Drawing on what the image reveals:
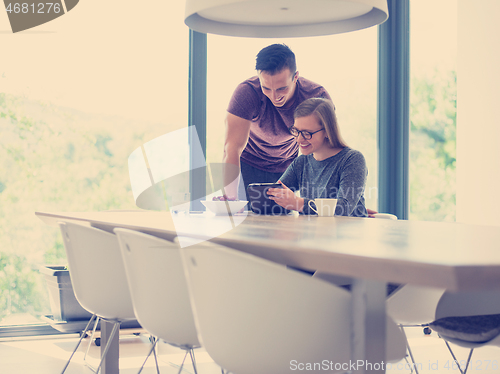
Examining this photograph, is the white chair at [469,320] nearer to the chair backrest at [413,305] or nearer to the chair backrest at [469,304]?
the chair backrest at [469,304]

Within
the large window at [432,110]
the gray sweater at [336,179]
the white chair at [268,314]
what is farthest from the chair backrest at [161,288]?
the large window at [432,110]

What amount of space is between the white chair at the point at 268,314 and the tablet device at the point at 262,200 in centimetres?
107

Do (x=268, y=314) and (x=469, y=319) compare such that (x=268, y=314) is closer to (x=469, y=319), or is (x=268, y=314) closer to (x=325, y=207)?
(x=469, y=319)

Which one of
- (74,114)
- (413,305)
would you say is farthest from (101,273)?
(74,114)

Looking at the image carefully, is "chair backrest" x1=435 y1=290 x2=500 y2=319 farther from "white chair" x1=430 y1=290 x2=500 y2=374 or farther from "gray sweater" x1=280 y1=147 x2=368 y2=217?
"gray sweater" x1=280 y1=147 x2=368 y2=217

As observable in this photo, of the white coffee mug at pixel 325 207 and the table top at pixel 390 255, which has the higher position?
the table top at pixel 390 255

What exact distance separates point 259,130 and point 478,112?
4.98 ft

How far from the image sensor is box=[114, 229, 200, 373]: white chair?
1.30 meters

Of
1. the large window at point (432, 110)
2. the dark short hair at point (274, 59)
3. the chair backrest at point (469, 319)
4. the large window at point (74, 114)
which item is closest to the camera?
the chair backrest at point (469, 319)

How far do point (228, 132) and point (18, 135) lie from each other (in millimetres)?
1469

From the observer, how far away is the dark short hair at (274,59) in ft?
8.48

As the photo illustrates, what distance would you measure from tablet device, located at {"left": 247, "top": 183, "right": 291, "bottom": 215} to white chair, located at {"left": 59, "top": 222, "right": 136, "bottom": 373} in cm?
65

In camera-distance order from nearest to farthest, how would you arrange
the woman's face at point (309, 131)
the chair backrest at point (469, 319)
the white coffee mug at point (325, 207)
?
the chair backrest at point (469, 319), the white coffee mug at point (325, 207), the woman's face at point (309, 131)

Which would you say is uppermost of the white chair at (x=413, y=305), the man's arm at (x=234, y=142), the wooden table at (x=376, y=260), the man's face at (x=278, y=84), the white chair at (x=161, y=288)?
the man's face at (x=278, y=84)
